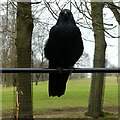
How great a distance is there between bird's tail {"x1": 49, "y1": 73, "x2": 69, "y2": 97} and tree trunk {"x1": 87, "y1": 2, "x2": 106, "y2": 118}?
3889mm

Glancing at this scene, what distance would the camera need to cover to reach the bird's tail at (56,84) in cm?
160

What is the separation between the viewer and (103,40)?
6.18 meters

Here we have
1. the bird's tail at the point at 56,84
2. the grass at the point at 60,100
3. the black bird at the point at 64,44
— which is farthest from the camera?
the grass at the point at 60,100

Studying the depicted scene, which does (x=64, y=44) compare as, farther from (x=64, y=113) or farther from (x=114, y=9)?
(x=64, y=113)

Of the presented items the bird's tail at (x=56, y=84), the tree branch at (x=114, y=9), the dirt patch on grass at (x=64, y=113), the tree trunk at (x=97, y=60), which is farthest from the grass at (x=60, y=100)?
the bird's tail at (x=56, y=84)

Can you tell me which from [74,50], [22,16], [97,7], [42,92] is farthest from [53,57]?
[42,92]

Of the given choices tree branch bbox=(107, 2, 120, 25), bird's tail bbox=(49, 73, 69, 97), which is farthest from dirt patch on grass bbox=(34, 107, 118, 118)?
bird's tail bbox=(49, 73, 69, 97)

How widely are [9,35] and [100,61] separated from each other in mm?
1602

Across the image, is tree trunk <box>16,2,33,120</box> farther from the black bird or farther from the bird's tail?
the bird's tail

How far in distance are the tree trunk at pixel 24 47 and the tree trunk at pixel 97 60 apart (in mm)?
1044

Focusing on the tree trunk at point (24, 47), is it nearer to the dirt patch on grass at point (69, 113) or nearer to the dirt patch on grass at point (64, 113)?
the dirt patch on grass at point (64, 113)

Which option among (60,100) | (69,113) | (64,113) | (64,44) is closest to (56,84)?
(64,44)

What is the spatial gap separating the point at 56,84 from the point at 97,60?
15.2 ft

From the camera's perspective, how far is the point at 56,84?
64.3 inches
